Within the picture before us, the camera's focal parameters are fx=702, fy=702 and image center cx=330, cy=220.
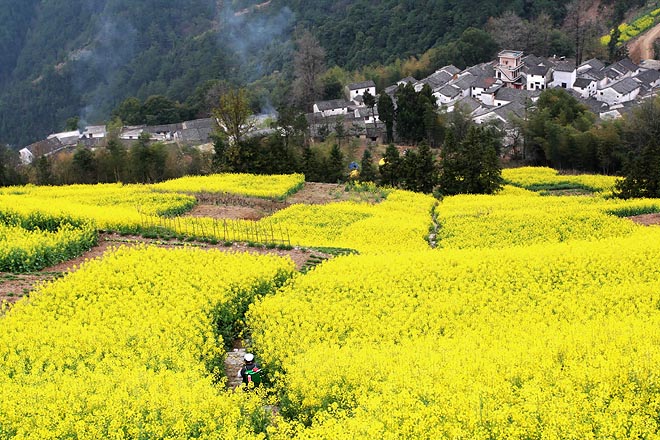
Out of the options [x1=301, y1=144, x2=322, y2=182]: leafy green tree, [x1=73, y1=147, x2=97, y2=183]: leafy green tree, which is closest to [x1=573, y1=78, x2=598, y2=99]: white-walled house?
[x1=301, y1=144, x2=322, y2=182]: leafy green tree

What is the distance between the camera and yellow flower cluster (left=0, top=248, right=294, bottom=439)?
13656 millimetres

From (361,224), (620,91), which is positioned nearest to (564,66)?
(620,91)

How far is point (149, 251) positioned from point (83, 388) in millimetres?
11723

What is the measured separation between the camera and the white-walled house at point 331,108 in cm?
8541

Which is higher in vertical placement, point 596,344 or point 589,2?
point 589,2

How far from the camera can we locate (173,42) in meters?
125

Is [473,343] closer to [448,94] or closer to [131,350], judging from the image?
[131,350]

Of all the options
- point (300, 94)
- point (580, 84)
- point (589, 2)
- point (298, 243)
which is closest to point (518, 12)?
point (589, 2)

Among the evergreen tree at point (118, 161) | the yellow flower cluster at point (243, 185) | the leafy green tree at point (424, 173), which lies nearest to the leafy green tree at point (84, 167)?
the evergreen tree at point (118, 161)

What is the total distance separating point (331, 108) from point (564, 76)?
27.6m

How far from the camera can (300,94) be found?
9106 cm

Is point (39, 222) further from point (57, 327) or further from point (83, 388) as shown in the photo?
point (83, 388)

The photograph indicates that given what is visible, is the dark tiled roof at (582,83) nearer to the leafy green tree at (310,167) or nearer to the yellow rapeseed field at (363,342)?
the leafy green tree at (310,167)

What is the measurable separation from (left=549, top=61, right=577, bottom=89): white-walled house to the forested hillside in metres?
22.3
